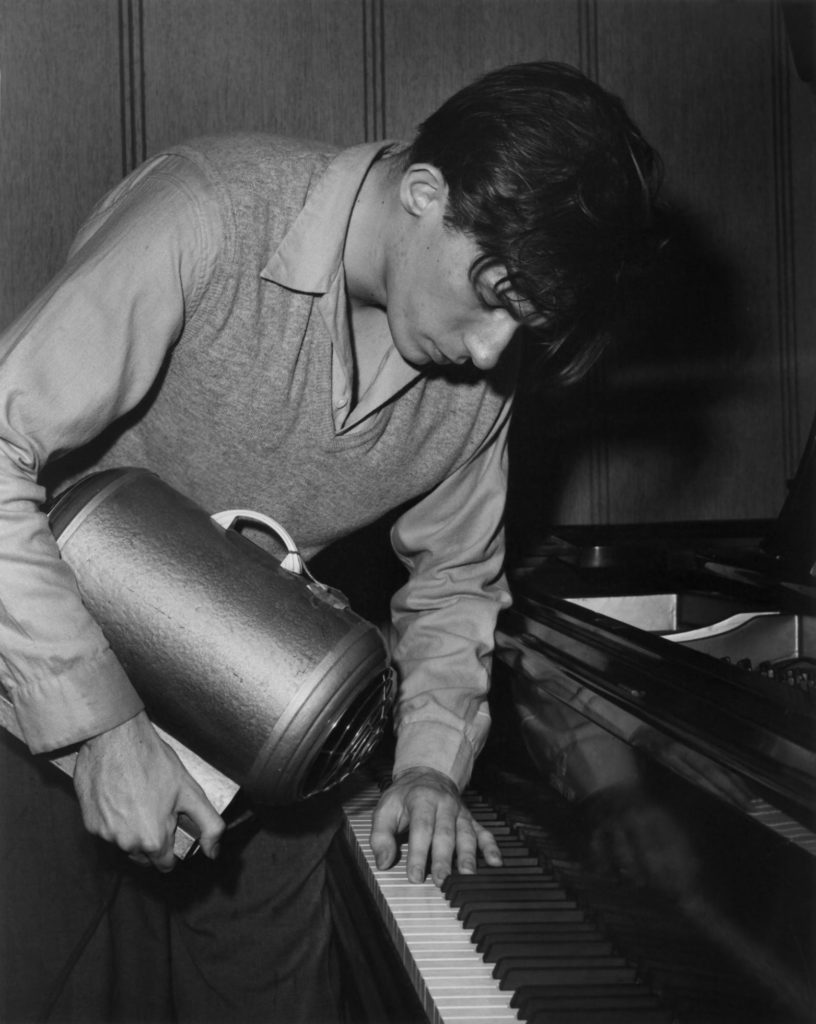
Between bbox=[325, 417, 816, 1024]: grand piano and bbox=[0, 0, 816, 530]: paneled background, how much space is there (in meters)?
1.63

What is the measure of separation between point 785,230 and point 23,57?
6.96ft

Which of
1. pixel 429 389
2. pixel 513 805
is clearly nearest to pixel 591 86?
pixel 429 389

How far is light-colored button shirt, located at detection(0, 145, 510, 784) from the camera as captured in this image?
1.00 metres

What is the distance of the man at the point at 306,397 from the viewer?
3.37 feet

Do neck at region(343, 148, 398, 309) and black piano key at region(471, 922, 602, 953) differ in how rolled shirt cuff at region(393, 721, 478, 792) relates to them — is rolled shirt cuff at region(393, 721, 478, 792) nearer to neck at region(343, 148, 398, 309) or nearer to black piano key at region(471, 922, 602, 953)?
black piano key at region(471, 922, 602, 953)

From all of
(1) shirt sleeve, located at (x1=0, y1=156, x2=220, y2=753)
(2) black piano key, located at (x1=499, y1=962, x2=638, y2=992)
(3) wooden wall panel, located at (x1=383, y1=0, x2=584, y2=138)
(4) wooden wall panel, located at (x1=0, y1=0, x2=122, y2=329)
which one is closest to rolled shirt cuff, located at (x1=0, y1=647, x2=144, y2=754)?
(1) shirt sleeve, located at (x1=0, y1=156, x2=220, y2=753)

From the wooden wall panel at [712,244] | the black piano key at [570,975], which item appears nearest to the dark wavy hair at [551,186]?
the black piano key at [570,975]

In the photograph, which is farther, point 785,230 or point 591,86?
point 785,230

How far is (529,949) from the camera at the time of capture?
945mm

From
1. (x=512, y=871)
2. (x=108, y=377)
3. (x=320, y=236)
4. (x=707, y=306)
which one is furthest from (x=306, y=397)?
(x=707, y=306)

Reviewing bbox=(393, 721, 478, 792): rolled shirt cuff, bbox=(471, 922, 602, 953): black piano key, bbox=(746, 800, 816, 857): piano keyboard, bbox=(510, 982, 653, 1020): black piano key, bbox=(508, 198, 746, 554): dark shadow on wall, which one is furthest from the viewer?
bbox=(508, 198, 746, 554): dark shadow on wall

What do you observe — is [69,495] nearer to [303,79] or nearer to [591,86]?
[591,86]

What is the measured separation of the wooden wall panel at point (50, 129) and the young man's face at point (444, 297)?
1.78 meters

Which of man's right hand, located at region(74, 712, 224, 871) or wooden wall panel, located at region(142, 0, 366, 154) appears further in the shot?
wooden wall panel, located at region(142, 0, 366, 154)
